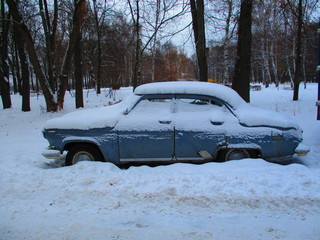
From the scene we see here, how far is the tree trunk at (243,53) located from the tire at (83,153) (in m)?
8.49

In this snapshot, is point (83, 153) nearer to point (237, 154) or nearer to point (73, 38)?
point (237, 154)

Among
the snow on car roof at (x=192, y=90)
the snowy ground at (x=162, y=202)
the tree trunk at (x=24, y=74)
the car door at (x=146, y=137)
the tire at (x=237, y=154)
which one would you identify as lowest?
the snowy ground at (x=162, y=202)

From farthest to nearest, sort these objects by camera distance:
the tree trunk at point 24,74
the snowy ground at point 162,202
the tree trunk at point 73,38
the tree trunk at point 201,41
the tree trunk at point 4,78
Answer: the tree trunk at point 4,78 < the tree trunk at point 24,74 < the tree trunk at point 73,38 < the tree trunk at point 201,41 < the snowy ground at point 162,202

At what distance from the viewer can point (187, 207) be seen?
3.59m

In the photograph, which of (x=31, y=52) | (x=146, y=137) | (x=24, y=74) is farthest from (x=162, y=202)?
(x=24, y=74)

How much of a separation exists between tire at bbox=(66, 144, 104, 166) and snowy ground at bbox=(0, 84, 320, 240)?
0.87ft

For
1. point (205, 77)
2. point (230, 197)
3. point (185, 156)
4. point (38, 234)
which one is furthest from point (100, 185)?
point (205, 77)

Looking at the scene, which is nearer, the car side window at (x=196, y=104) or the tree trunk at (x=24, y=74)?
the car side window at (x=196, y=104)

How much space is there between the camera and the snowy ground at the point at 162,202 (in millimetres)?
3068

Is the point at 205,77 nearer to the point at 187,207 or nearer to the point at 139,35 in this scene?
the point at 187,207

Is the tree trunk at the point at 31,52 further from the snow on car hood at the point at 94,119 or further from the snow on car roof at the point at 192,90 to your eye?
the snow on car roof at the point at 192,90

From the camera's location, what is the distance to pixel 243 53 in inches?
447

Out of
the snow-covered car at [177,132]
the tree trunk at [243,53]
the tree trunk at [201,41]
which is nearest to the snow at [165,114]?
the snow-covered car at [177,132]

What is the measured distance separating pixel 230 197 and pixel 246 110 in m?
2.01
